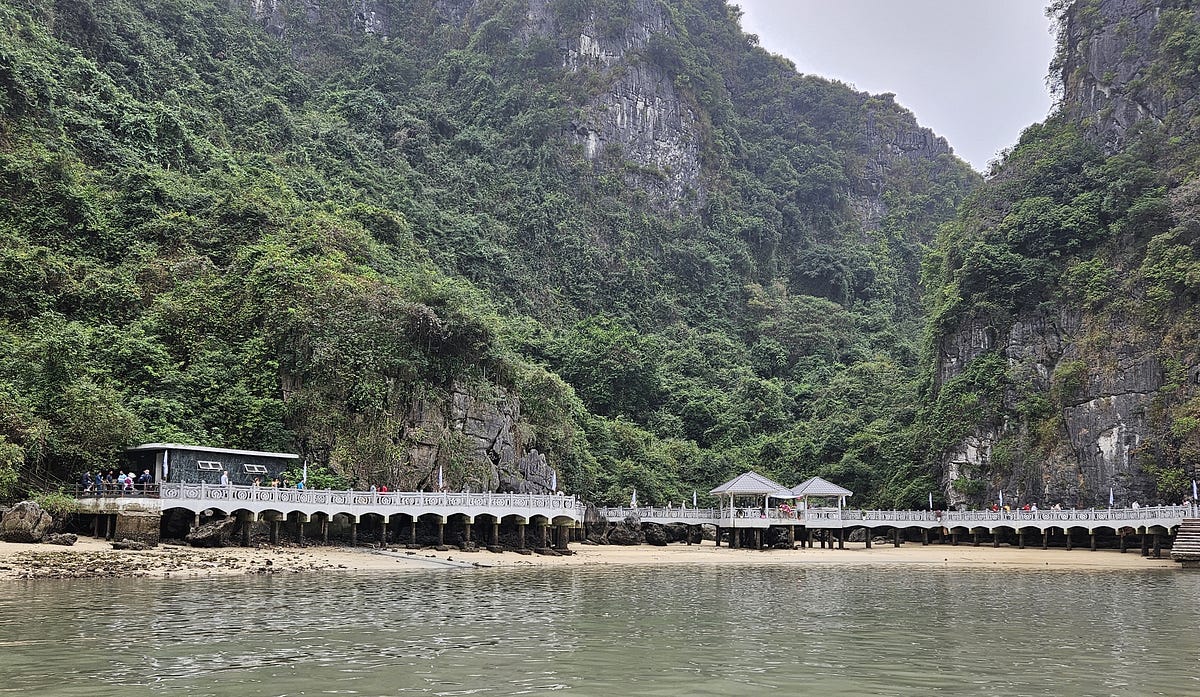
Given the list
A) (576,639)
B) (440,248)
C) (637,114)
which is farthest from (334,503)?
(637,114)

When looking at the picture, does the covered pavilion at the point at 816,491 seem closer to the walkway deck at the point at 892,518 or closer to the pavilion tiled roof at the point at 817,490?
the pavilion tiled roof at the point at 817,490

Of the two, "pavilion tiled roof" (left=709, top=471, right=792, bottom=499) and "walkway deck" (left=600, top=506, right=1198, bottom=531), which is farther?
"pavilion tiled roof" (left=709, top=471, right=792, bottom=499)

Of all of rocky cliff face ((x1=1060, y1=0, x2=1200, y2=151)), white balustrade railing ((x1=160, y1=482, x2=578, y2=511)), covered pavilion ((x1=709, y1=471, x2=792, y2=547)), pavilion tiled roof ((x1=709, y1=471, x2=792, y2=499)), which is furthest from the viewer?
rocky cliff face ((x1=1060, y1=0, x2=1200, y2=151))

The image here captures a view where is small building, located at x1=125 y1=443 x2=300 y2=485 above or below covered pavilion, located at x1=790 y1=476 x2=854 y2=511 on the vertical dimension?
above

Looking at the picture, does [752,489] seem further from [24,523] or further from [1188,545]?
[24,523]

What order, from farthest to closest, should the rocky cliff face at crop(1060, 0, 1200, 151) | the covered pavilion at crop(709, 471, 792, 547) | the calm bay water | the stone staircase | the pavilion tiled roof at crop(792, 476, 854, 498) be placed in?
the rocky cliff face at crop(1060, 0, 1200, 151), the pavilion tiled roof at crop(792, 476, 854, 498), the covered pavilion at crop(709, 471, 792, 547), the stone staircase, the calm bay water

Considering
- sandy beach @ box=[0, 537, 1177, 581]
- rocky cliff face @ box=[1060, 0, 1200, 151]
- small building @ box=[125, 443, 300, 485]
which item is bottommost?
sandy beach @ box=[0, 537, 1177, 581]

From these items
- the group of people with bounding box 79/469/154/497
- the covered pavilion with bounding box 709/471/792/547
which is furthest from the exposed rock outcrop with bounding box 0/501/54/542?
the covered pavilion with bounding box 709/471/792/547

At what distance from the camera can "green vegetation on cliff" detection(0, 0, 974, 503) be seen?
Answer: 34781 mm

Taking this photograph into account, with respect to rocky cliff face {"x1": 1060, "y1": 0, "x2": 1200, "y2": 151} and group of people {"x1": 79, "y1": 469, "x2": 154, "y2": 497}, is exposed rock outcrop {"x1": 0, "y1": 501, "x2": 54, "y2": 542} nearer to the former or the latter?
group of people {"x1": 79, "y1": 469, "x2": 154, "y2": 497}

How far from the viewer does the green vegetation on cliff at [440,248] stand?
34.8 meters

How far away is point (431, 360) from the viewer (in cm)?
3928

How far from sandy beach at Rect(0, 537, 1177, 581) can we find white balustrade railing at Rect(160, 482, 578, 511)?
1540 mm

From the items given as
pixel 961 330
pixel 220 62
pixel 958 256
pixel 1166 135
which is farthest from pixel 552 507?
pixel 220 62
